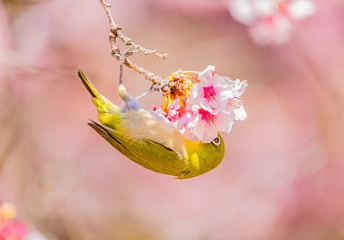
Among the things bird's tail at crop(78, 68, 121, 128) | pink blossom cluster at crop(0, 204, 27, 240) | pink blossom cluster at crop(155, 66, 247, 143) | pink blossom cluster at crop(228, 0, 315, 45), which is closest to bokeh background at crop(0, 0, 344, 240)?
pink blossom cluster at crop(228, 0, 315, 45)

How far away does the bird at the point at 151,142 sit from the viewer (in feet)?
5.01

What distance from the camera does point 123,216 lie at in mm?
4113

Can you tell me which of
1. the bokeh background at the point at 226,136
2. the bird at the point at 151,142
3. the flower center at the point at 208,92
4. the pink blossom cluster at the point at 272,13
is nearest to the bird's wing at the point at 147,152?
the bird at the point at 151,142

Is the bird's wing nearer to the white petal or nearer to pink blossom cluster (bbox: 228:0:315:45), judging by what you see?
the white petal

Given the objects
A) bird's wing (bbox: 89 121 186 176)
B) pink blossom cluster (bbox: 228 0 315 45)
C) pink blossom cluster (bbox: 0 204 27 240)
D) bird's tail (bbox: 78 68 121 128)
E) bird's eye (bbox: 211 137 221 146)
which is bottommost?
pink blossom cluster (bbox: 0 204 27 240)

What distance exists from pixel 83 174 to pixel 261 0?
1.86 metres

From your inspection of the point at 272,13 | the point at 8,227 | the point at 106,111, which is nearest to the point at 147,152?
the point at 106,111

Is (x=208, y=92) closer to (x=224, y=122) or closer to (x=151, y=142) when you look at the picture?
(x=224, y=122)

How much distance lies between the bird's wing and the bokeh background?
2.02m

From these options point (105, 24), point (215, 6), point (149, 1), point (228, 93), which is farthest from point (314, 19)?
point (228, 93)

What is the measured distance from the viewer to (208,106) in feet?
4.30

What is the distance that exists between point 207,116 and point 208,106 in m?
0.05

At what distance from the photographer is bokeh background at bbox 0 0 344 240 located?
3980mm

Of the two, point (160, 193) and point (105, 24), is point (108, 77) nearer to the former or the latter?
point (105, 24)
